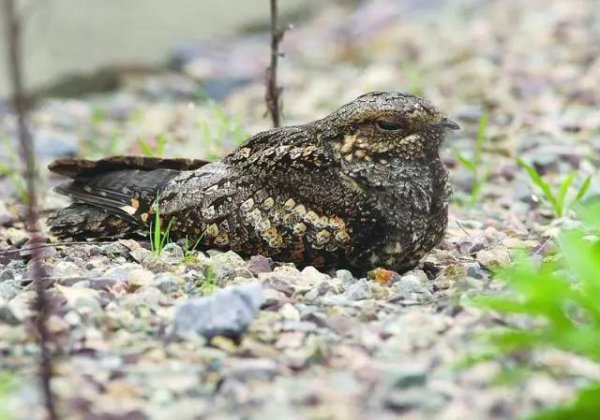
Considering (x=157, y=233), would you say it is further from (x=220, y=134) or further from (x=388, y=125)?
(x=220, y=134)

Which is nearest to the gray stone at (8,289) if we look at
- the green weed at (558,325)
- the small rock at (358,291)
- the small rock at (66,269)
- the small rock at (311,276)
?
the small rock at (66,269)

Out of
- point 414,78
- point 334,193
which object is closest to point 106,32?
point 414,78

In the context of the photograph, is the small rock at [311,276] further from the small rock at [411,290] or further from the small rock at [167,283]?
the small rock at [167,283]

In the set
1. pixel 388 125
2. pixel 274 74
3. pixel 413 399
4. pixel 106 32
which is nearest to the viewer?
pixel 413 399

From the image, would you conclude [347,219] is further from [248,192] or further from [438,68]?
[438,68]

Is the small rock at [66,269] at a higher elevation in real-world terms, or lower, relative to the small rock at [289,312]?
higher

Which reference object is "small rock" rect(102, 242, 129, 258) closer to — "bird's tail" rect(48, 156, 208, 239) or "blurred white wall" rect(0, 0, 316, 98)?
"bird's tail" rect(48, 156, 208, 239)

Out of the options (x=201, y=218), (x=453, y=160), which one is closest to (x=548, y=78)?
(x=453, y=160)

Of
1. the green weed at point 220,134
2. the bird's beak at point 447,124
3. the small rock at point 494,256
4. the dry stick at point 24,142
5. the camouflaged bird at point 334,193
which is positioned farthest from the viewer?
the green weed at point 220,134
